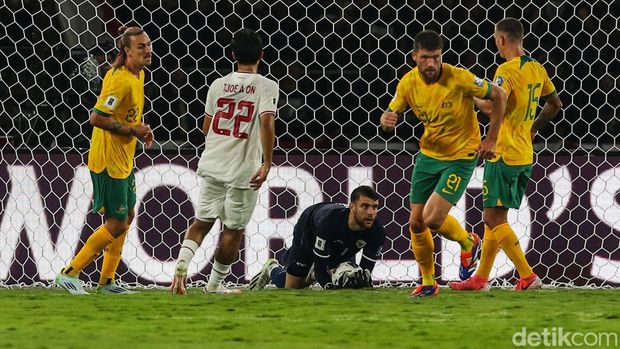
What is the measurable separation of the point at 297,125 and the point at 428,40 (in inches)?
91.8

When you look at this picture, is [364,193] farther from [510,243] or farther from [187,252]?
[187,252]

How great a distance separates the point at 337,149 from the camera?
8.93m

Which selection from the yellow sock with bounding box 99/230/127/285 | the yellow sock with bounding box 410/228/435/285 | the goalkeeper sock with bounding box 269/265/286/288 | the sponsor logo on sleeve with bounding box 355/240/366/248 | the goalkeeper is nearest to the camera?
the yellow sock with bounding box 410/228/435/285

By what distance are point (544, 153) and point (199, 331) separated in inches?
156

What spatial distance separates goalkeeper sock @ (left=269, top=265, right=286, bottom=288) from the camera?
8.40 meters

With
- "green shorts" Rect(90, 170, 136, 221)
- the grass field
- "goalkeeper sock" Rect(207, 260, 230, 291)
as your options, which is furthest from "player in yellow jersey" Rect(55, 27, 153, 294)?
"goalkeeper sock" Rect(207, 260, 230, 291)

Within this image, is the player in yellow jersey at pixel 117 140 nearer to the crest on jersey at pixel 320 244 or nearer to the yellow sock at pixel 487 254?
the crest on jersey at pixel 320 244

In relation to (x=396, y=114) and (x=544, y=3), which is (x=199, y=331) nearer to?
(x=396, y=114)

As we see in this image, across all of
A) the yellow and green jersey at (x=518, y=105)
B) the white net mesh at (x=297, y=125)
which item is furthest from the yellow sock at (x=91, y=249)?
the yellow and green jersey at (x=518, y=105)

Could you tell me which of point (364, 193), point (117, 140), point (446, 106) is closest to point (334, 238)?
point (364, 193)

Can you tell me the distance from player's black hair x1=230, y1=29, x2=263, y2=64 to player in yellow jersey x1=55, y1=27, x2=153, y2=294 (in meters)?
0.56

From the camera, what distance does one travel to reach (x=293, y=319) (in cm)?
596

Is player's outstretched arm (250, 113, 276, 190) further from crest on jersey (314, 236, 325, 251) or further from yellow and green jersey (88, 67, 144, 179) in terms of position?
crest on jersey (314, 236, 325, 251)

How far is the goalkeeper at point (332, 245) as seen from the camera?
8094mm
